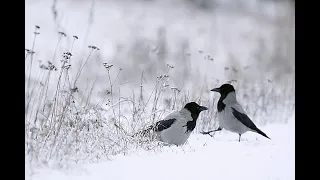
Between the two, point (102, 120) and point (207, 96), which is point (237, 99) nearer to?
point (207, 96)

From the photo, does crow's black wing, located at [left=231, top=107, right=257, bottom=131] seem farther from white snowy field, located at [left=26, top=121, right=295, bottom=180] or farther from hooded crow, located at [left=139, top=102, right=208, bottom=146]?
hooded crow, located at [left=139, top=102, right=208, bottom=146]

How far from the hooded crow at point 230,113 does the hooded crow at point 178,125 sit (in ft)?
0.30

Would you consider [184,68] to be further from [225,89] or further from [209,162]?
[209,162]

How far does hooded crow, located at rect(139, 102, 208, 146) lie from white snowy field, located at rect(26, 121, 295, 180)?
36mm

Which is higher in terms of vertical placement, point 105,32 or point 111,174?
point 105,32

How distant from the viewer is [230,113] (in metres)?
2.47

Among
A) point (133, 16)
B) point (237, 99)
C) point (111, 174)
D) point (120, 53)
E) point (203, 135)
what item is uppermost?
point (133, 16)

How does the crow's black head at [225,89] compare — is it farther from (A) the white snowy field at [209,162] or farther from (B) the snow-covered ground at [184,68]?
(A) the white snowy field at [209,162]

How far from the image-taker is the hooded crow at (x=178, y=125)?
234cm
